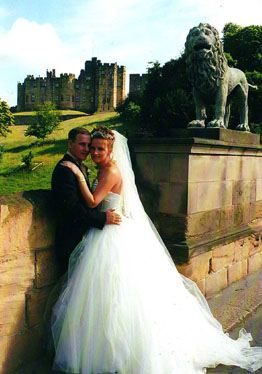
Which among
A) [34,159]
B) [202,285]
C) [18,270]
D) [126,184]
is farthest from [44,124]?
[18,270]

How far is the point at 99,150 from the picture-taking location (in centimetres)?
360

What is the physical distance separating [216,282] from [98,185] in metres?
2.73

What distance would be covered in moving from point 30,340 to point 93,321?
0.64 m

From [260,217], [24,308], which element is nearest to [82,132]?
[24,308]

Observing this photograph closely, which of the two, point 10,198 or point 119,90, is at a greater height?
point 119,90

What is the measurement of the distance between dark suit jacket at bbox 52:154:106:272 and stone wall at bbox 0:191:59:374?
8cm

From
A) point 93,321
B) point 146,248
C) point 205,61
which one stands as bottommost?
point 93,321

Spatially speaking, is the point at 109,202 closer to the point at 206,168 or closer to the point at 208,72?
the point at 206,168

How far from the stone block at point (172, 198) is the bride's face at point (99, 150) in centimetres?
141

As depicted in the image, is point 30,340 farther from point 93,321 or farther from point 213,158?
point 213,158

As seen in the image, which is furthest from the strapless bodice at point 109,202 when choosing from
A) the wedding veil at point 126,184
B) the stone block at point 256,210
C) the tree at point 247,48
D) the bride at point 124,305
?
the tree at point 247,48

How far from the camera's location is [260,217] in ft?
22.5

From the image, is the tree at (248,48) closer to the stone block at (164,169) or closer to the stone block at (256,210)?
the stone block at (256,210)

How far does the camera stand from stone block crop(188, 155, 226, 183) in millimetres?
4785
